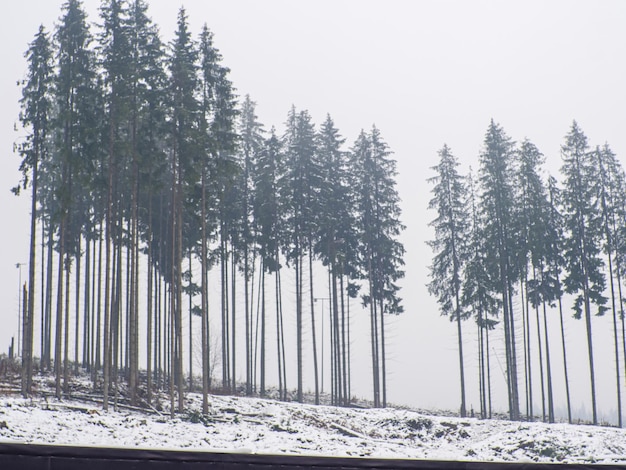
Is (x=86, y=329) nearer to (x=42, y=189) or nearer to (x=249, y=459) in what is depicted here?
(x=42, y=189)

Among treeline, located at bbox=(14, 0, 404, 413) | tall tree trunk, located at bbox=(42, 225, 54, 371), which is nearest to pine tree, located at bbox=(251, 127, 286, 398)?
treeline, located at bbox=(14, 0, 404, 413)

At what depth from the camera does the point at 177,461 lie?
455cm

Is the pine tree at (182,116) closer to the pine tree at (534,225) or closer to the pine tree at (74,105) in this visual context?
the pine tree at (74,105)

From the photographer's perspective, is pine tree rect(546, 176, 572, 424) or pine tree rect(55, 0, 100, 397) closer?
pine tree rect(55, 0, 100, 397)

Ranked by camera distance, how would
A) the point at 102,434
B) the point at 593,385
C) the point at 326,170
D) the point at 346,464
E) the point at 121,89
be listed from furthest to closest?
the point at 326,170 → the point at 593,385 → the point at 121,89 → the point at 102,434 → the point at 346,464

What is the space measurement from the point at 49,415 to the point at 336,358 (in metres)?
23.4

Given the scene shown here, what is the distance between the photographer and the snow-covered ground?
72.4 ft

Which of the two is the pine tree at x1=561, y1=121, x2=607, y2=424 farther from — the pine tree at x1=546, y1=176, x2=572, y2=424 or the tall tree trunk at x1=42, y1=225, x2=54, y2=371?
the tall tree trunk at x1=42, y1=225, x2=54, y2=371

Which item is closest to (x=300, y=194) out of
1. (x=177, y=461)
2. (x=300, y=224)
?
(x=300, y=224)

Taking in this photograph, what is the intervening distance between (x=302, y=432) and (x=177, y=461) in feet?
78.6

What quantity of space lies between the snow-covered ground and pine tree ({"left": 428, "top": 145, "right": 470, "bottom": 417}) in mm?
14487

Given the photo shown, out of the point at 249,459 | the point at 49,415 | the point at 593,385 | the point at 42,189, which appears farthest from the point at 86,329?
the point at 249,459

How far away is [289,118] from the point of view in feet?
163

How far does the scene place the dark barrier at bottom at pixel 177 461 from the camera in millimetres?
4473
